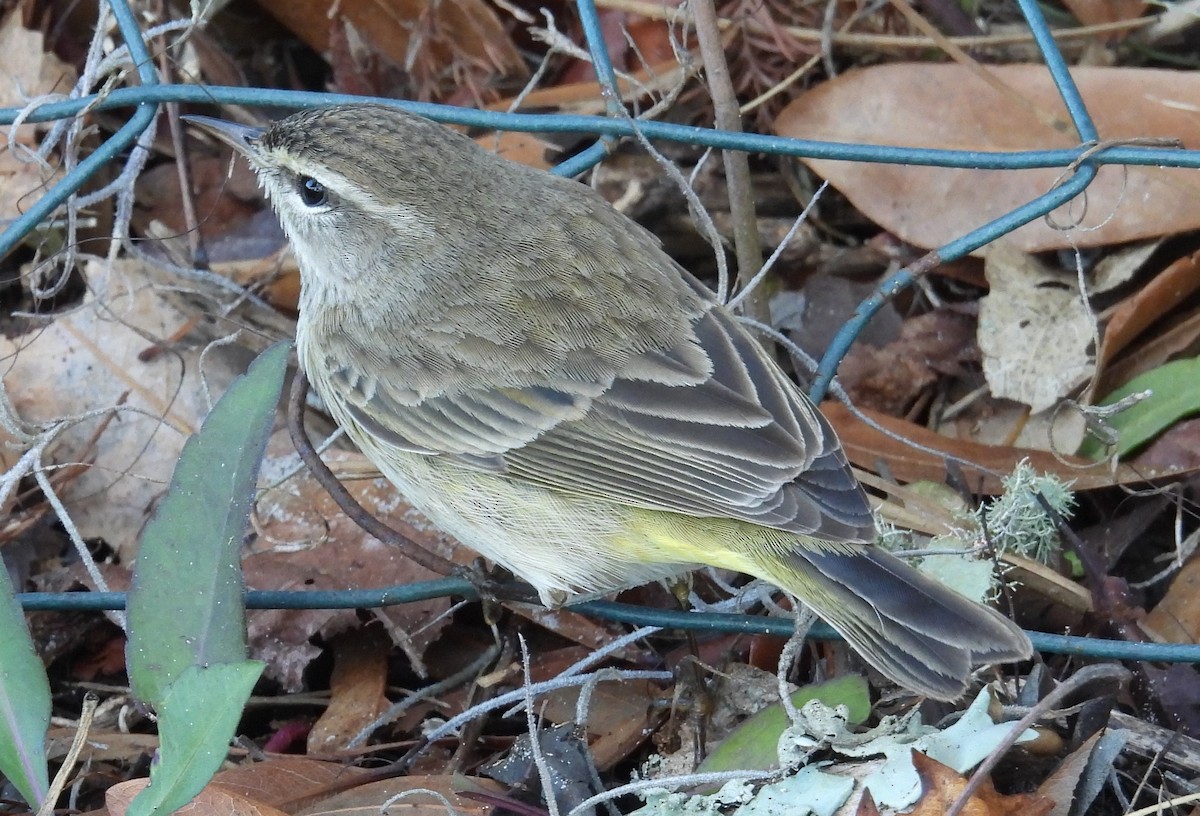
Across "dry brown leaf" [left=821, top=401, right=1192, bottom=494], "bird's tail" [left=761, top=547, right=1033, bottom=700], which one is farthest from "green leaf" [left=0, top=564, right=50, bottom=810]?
"dry brown leaf" [left=821, top=401, right=1192, bottom=494]

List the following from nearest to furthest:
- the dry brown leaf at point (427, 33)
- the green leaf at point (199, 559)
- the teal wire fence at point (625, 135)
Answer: the green leaf at point (199, 559), the teal wire fence at point (625, 135), the dry brown leaf at point (427, 33)

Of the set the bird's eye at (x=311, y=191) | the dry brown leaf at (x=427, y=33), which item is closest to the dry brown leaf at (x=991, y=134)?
the dry brown leaf at (x=427, y=33)

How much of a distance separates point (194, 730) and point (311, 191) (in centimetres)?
173

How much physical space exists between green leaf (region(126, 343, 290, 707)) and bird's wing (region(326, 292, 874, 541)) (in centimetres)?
64

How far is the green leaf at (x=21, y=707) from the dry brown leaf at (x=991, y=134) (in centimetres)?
307

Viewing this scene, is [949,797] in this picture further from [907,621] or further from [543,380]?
[543,380]

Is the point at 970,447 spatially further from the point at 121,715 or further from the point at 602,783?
the point at 121,715

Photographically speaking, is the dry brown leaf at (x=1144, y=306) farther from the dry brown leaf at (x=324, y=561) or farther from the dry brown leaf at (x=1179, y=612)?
the dry brown leaf at (x=324, y=561)

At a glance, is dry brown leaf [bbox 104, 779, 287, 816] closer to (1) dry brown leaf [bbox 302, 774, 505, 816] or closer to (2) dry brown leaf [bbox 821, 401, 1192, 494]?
(1) dry brown leaf [bbox 302, 774, 505, 816]

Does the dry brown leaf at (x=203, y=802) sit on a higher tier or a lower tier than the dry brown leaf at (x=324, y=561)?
higher

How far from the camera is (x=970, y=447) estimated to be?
411 centimetres

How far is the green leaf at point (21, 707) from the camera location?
2.72m

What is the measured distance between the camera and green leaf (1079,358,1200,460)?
3.92m

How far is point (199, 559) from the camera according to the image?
113 inches
